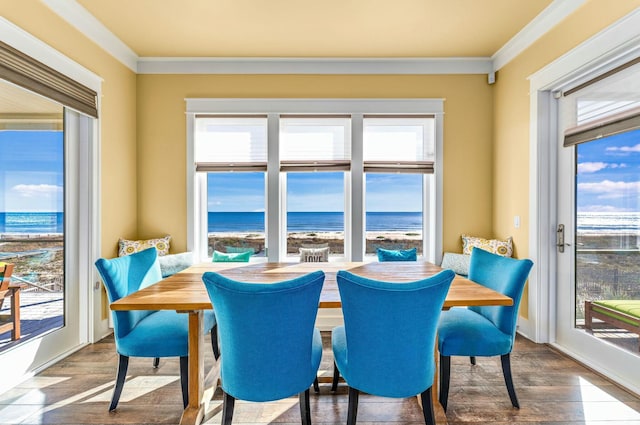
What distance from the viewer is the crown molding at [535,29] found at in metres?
2.48

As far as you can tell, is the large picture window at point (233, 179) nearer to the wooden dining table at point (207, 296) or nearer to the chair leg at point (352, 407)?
the wooden dining table at point (207, 296)

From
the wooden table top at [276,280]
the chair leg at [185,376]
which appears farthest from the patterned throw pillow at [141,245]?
the chair leg at [185,376]

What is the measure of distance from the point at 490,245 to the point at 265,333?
2619 mm

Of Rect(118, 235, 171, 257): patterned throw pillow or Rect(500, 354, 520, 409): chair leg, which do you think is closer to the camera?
Rect(500, 354, 520, 409): chair leg

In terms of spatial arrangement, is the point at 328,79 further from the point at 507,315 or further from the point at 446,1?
the point at 507,315

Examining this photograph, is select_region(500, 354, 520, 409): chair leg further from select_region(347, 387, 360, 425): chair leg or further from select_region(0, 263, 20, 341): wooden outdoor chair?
select_region(0, 263, 20, 341): wooden outdoor chair

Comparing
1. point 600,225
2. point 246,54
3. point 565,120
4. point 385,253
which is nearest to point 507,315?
point 600,225

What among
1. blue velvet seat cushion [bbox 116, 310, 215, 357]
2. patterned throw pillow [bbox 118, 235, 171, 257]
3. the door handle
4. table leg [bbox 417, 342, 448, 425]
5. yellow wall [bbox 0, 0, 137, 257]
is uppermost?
yellow wall [bbox 0, 0, 137, 257]

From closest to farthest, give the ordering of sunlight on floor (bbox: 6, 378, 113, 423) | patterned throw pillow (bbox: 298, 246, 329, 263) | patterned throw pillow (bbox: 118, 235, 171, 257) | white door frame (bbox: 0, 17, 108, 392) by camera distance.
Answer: sunlight on floor (bbox: 6, 378, 113, 423) < white door frame (bbox: 0, 17, 108, 392) < patterned throw pillow (bbox: 118, 235, 171, 257) < patterned throw pillow (bbox: 298, 246, 329, 263)

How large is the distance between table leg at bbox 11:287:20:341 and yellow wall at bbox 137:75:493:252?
1324 mm

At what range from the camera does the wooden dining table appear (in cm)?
155

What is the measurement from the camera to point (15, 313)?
2217 millimetres

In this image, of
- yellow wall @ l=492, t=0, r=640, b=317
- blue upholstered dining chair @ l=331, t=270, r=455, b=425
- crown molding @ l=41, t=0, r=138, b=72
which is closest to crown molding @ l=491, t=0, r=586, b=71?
yellow wall @ l=492, t=0, r=640, b=317

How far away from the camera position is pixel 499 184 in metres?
3.41
